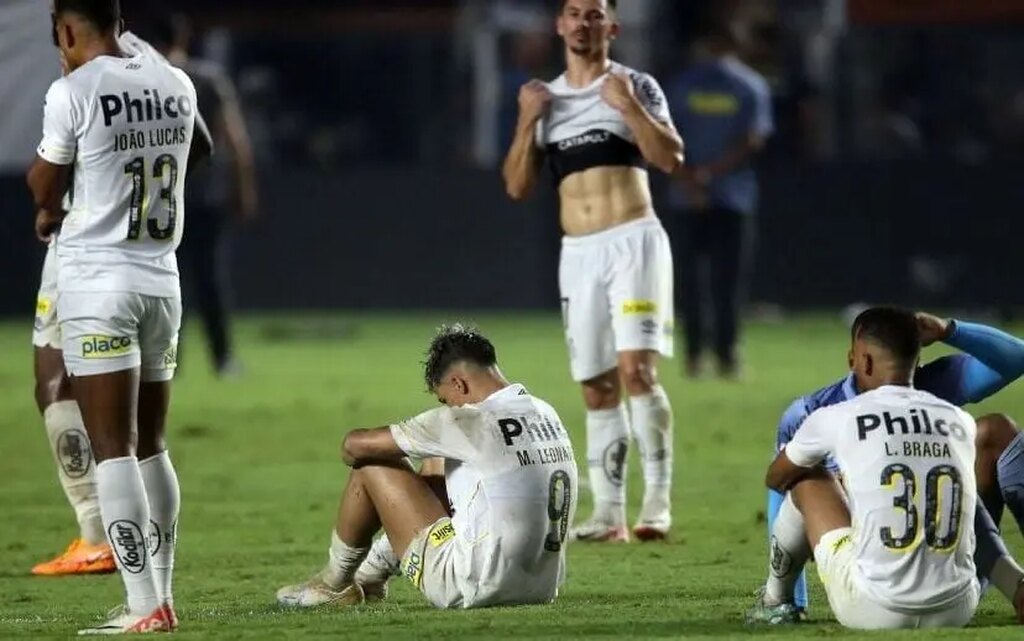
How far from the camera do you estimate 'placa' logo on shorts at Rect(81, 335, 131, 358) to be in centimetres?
732

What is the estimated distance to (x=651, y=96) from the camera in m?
10.4

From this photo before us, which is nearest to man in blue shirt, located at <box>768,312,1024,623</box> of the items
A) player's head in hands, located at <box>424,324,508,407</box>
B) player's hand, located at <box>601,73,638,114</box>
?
player's head in hands, located at <box>424,324,508,407</box>

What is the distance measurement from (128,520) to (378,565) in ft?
3.96

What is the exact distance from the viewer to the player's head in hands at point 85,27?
7.32 metres

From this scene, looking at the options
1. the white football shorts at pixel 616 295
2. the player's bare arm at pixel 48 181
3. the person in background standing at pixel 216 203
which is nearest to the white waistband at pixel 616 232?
the white football shorts at pixel 616 295

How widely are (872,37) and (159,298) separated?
18.6 meters

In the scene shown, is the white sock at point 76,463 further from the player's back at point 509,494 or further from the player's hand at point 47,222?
the player's back at point 509,494

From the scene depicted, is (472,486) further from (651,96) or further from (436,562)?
(651,96)

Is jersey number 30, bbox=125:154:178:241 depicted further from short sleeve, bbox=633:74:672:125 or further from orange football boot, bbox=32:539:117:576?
short sleeve, bbox=633:74:672:125

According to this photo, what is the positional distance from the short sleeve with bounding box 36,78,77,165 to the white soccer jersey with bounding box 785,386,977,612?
2455mm

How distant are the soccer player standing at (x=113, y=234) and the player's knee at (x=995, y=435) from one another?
267 centimetres

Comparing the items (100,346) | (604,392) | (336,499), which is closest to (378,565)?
(100,346)

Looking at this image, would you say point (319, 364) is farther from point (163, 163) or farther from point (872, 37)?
point (163, 163)

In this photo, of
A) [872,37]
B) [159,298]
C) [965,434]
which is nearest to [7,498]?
[159,298]
